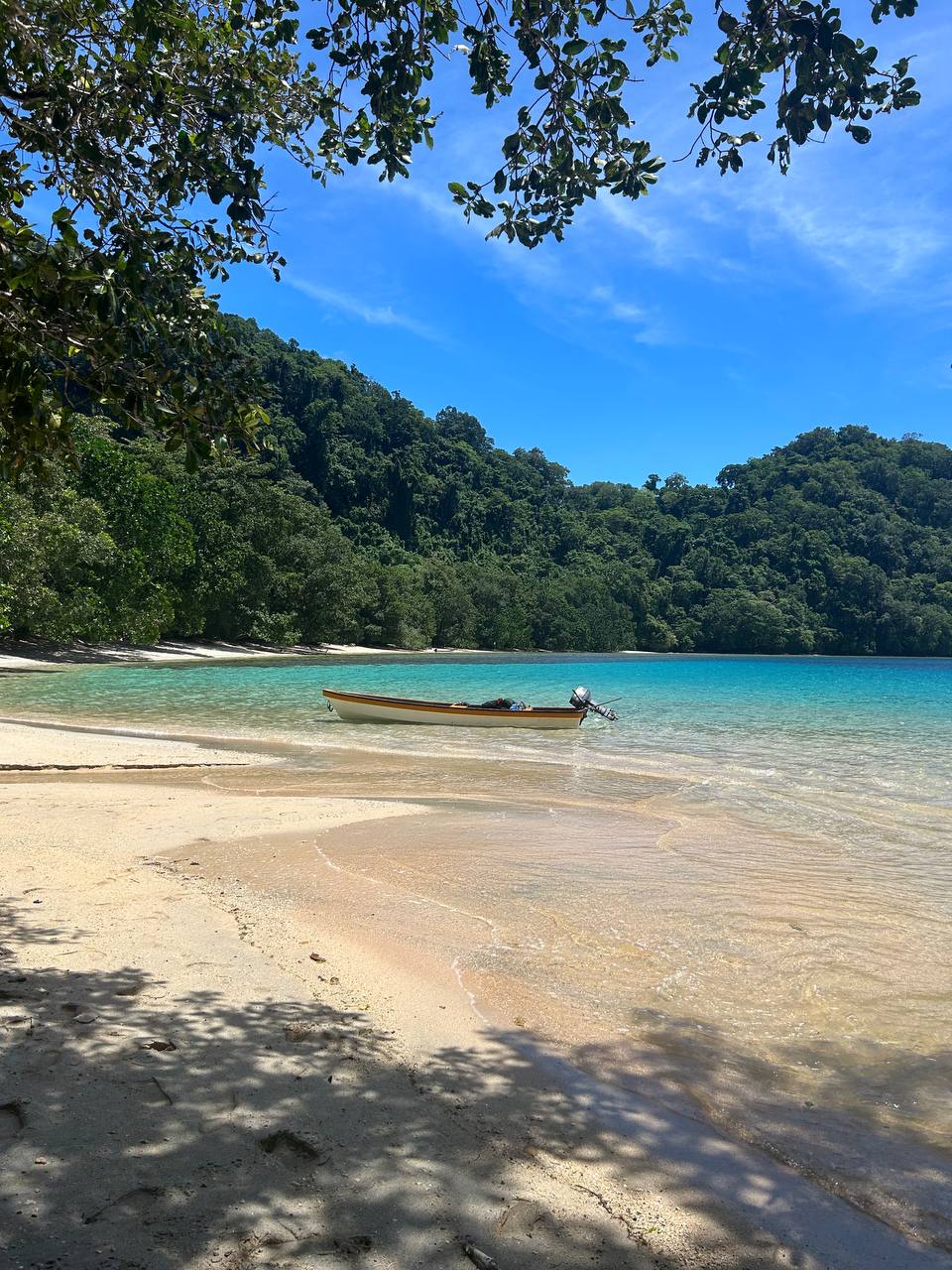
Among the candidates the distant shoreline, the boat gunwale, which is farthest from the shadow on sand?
the distant shoreline

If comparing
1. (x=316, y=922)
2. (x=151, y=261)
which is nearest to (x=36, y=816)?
(x=316, y=922)

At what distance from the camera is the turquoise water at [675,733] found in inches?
516

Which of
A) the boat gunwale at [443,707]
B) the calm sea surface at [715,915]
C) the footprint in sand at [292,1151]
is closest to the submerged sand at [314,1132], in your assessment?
the footprint in sand at [292,1151]

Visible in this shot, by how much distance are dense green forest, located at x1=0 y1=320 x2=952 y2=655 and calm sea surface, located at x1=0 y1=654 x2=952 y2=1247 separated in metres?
35.2

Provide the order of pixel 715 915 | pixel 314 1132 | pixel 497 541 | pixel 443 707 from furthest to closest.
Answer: pixel 497 541 < pixel 443 707 < pixel 715 915 < pixel 314 1132

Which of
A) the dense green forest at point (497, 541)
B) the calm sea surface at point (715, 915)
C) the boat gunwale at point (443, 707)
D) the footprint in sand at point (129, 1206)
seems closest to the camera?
the footprint in sand at point (129, 1206)

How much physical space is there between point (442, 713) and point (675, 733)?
651 cm

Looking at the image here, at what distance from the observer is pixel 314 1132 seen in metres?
3.19

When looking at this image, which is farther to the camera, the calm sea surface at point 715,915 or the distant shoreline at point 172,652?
the distant shoreline at point 172,652

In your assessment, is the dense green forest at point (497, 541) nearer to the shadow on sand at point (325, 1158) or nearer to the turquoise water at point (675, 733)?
the turquoise water at point (675, 733)

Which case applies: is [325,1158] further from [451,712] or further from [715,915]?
[451,712]

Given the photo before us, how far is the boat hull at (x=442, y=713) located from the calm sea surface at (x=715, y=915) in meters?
2.97

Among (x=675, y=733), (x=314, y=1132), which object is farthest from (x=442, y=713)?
(x=314, y=1132)

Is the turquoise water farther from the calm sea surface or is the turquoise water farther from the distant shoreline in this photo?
the distant shoreline
